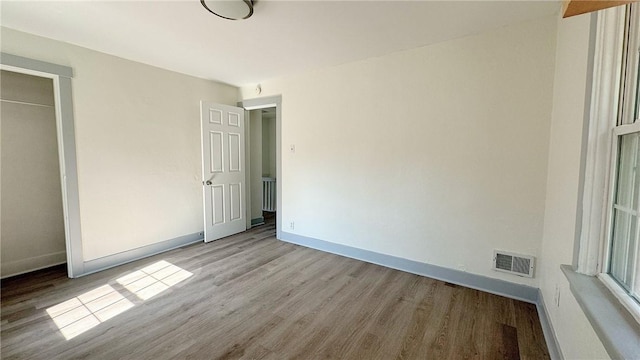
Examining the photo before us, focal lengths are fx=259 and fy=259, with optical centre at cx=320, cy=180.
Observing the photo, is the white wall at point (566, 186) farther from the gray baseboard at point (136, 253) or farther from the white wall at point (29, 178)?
the white wall at point (29, 178)

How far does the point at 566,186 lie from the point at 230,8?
257cm

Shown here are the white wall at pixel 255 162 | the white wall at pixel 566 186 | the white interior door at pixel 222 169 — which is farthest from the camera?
the white wall at pixel 255 162

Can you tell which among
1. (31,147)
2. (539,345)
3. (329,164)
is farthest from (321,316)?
(31,147)

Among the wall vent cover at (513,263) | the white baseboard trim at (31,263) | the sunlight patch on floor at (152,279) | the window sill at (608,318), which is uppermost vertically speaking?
the window sill at (608,318)

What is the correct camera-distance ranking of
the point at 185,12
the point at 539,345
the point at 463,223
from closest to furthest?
the point at 539,345 < the point at 185,12 < the point at 463,223

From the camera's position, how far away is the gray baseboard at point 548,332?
5.24 ft

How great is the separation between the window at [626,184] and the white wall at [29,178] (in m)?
4.92

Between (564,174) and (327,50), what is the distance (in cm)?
233

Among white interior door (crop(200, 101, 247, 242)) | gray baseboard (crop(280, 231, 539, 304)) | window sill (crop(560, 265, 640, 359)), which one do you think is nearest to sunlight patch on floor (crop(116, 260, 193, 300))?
white interior door (crop(200, 101, 247, 242))

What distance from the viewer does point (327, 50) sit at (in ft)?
9.25

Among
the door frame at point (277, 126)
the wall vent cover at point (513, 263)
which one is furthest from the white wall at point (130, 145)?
the wall vent cover at point (513, 263)

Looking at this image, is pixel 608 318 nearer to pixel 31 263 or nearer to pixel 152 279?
pixel 152 279

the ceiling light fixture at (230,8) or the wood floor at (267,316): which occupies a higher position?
the ceiling light fixture at (230,8)

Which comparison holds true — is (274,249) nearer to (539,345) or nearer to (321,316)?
(321,316)
